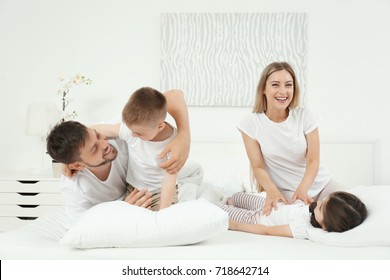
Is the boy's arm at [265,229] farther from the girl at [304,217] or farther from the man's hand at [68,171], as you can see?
the man's hand at [68,171]

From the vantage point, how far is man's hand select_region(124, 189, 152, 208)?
172cm

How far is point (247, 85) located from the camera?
11.4 feet

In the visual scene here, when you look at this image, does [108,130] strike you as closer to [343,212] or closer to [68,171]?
[68,171]

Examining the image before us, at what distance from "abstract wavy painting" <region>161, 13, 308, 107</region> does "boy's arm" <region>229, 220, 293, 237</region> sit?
5.84 feet

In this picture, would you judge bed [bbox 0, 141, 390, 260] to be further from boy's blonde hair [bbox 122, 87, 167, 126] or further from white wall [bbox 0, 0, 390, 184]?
white wall [bbox 0, 0, 390, 184]

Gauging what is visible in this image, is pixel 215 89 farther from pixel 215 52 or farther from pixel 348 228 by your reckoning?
pixel 348 228

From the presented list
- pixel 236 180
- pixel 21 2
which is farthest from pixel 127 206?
pixel 21 2

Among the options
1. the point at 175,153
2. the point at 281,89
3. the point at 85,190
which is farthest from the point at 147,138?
the point at 281,89

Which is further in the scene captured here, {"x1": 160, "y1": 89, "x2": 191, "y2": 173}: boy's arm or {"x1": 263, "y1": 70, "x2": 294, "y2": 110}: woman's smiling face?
{"x1": 263, "y1": 70, "x2": 294, "y2": 110}: woman's smiling face

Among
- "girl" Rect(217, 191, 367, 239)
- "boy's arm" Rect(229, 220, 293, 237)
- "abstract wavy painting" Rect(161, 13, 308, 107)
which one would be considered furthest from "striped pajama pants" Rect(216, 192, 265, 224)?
"abstract wavy painting" Rect(161, 13, 308, 107)

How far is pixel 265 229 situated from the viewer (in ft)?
5.75

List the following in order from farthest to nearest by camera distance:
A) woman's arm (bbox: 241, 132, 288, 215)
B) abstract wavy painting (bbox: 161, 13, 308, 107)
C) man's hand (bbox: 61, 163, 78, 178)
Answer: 1. abstract wavy painting (bbox: 161, 13, 308, 107)
2. woman's arm (bbox: 241, 132, 288, 215)
3. man's hand (bbox: 61, 163, 78, 178)

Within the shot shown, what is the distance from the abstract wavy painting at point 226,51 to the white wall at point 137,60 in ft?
0.25

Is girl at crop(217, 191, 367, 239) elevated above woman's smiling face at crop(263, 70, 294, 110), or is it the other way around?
woman's smiling face at crop(263, 70, 294, 110)
